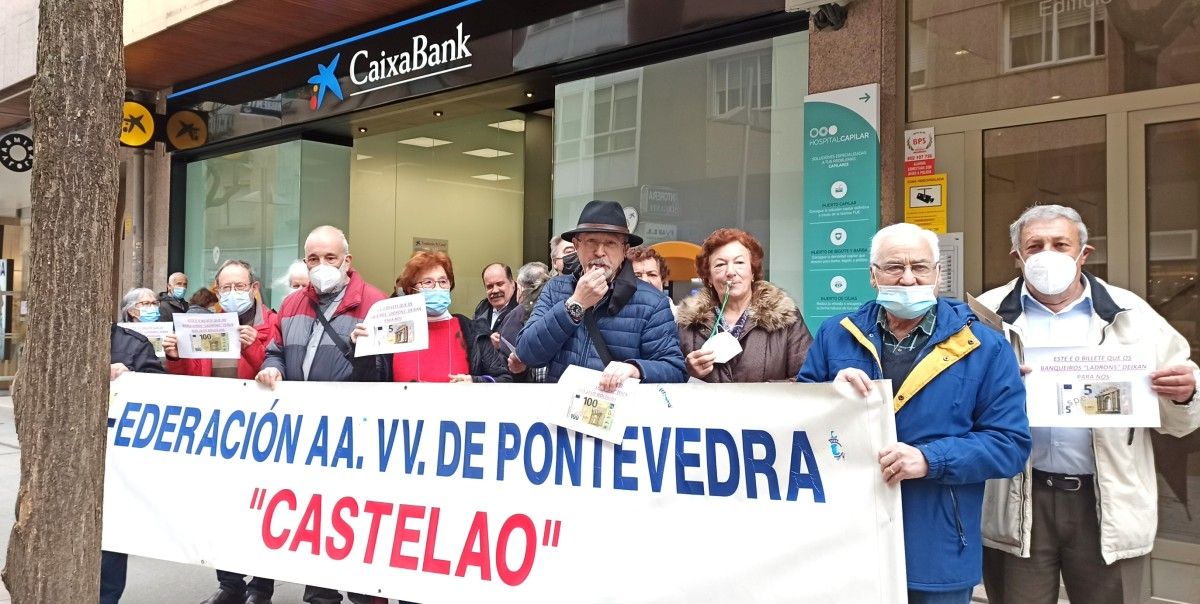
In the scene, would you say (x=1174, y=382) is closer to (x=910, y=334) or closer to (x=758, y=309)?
(x=910, y=334)

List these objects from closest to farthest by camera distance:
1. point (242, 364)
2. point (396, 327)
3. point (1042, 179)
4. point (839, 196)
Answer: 1. point (396, 327)
2. point (242, 364)
3. point (1042, 179)
4. point (839, 196)

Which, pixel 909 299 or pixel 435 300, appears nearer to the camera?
pixel 909 299

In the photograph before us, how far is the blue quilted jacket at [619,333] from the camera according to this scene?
12.6 feet

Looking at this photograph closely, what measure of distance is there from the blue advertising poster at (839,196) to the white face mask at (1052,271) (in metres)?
3.32

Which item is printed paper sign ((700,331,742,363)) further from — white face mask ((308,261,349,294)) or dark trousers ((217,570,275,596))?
dark trousers ((217,570,275,596))

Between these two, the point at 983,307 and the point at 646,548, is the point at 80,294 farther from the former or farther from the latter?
the point at 983,307

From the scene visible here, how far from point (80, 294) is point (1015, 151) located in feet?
18.3

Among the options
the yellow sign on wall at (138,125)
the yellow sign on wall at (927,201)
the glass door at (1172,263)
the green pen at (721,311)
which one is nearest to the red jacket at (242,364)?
the green pen at (721,311)

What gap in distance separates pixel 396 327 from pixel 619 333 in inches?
46.0

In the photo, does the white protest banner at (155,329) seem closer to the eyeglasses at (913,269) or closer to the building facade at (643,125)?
the eyeglasses at (913,269)

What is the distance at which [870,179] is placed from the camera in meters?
6.74

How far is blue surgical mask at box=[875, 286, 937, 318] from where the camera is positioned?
309cm

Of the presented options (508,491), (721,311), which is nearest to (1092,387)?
(721,311)

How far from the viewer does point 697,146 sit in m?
8.16
